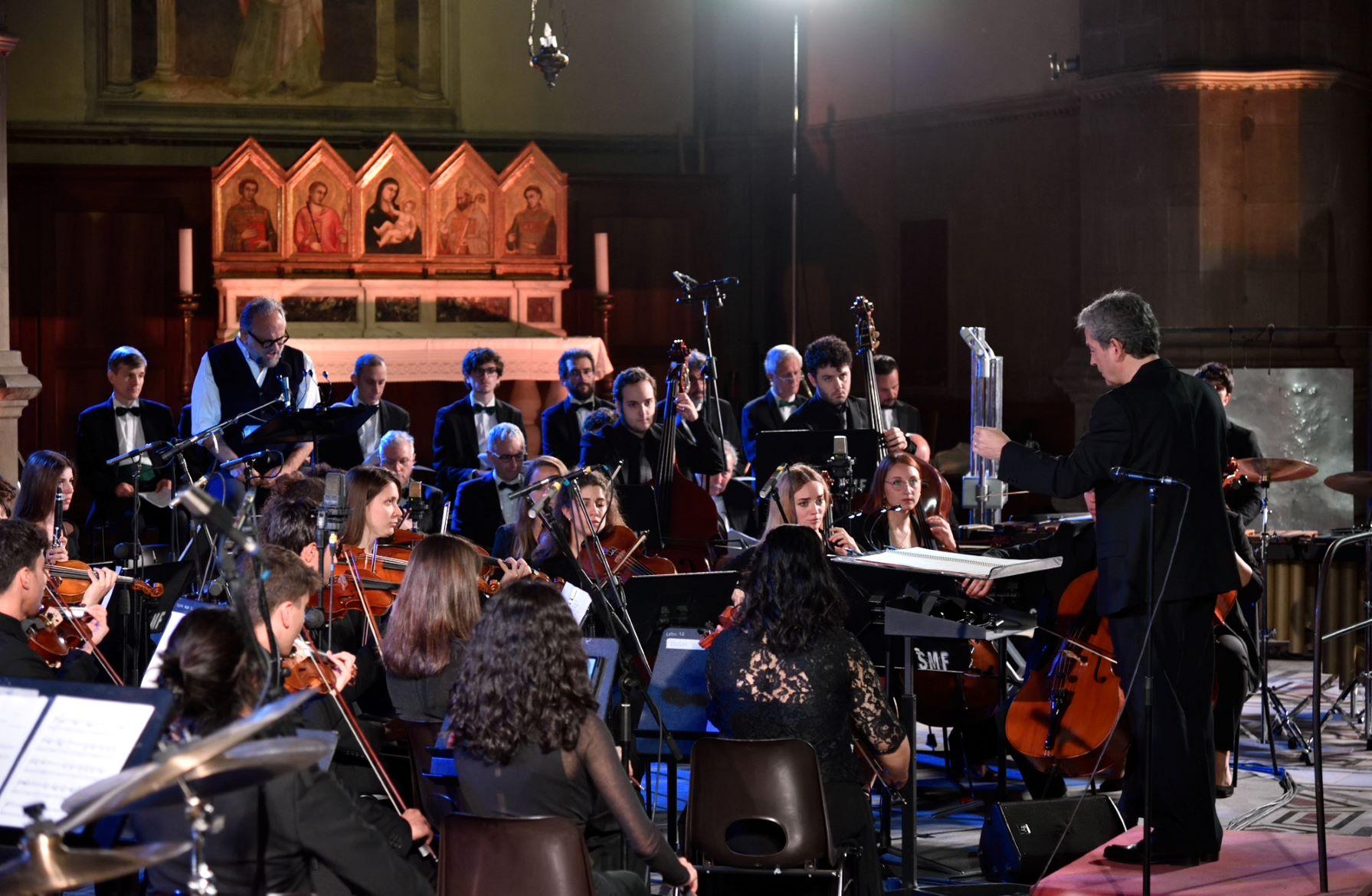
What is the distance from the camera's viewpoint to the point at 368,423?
881 cm

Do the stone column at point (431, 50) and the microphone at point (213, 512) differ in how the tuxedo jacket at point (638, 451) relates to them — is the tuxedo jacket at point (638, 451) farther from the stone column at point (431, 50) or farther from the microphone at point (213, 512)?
the stone column at point (431, 50)

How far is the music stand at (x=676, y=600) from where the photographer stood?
529 centimetres

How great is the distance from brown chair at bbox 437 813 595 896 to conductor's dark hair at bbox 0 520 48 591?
5.33ft

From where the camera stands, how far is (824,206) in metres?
13.1

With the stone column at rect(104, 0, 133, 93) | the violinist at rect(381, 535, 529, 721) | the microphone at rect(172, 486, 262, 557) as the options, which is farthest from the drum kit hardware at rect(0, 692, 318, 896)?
the stone column at rect(104, 0, 133, 93)

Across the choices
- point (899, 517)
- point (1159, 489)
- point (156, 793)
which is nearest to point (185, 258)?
point (899, 517)

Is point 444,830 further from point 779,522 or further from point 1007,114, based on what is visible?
point 1007,114

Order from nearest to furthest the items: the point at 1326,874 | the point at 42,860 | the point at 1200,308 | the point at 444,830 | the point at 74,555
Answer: the point at 42,860 < the point at 444,830 < the point at 1326,874 < the point at 74,555 < the point at 1200,308

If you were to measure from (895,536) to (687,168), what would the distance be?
25.2 ft

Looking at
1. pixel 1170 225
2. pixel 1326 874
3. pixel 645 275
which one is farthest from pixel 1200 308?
pixel 1326 874

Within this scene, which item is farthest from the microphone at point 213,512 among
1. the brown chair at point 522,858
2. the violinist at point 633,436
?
the violinist at point 633,436

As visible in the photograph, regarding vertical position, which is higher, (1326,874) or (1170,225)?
(1170,225)

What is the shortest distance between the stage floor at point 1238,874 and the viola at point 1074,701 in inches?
24.5

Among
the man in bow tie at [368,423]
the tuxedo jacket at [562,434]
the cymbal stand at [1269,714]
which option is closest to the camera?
the cymbal stand at [1269,714]
